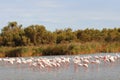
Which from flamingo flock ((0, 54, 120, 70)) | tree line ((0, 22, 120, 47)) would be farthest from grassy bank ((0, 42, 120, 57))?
flamingo flock ((0, 54, 120, 70))

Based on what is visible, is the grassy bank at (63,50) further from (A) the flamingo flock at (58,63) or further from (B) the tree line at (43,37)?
(A) the flamingo flock at (58,63)

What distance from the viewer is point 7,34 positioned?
177 ft

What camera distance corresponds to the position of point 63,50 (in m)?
40.0

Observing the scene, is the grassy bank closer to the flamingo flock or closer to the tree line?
the tree line

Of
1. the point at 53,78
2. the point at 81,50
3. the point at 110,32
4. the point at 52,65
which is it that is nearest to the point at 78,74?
the point at 53,78

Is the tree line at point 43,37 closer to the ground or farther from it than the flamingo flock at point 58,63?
farther from it

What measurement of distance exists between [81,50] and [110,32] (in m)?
17.1

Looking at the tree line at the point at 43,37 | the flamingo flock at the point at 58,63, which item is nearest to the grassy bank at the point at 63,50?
the tree line at the point at 43,37

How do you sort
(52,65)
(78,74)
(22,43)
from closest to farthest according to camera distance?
(78,74)
(52,65)
(22,43)

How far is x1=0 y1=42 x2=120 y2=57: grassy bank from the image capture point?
38984 millimetres

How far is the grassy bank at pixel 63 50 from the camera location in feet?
128

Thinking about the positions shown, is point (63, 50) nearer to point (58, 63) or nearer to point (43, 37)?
point (43, 37)

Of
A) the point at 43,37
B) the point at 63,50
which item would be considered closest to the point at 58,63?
the point at 63,50

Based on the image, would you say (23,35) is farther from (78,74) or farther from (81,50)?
(78,74)
